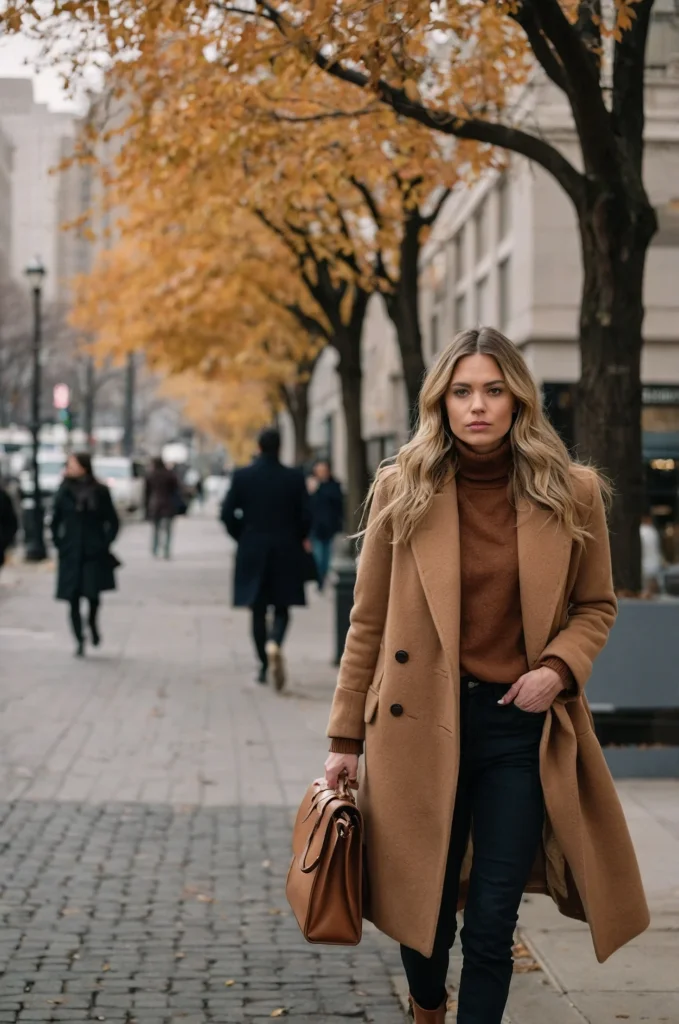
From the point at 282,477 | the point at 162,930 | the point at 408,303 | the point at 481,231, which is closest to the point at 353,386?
the point at 408,303

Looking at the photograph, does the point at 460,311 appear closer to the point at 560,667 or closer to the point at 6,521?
the point at 6,521

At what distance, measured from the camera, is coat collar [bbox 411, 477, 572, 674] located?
3801 millimetres

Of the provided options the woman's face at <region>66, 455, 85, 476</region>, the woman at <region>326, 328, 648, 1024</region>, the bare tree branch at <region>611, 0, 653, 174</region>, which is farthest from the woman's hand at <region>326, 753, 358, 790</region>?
the woman's face at <region>66, 455, 85, 476</region>

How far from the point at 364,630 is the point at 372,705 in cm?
19

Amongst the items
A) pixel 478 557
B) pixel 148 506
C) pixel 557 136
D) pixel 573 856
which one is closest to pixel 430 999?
pixel 573 856

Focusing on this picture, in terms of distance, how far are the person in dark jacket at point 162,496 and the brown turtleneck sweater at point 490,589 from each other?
82.9ft

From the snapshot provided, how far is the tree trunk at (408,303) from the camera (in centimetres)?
1639

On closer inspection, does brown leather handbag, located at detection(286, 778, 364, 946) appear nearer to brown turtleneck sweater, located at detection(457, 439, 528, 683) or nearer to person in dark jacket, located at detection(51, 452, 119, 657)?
brown turtleneck sweater, located at detection(457, 439, 528, 683)

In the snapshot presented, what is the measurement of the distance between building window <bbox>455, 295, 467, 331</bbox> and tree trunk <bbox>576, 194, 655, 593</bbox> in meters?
19.5

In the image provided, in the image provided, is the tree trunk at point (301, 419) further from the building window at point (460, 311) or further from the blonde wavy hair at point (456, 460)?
the blonde wavy hair at point (456, 460)

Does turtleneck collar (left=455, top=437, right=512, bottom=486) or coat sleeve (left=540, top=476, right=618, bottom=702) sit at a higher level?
turtleneck collar (left=455, top=437, right=512, bottom=486)

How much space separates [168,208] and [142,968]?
582 inches

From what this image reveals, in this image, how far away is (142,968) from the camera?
5312 mm

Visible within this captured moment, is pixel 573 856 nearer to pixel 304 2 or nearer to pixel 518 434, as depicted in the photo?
pixel 518 434
